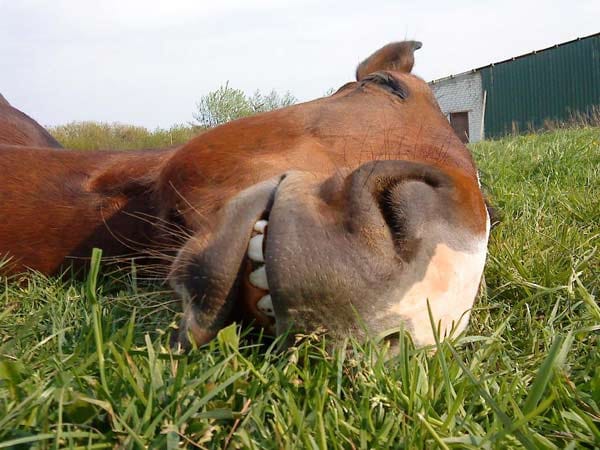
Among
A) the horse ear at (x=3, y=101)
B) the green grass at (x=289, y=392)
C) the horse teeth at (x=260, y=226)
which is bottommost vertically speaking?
the green grass at (x=289, y=392)

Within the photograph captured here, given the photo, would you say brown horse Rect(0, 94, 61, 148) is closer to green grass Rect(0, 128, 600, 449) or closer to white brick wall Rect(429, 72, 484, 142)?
green grass Rect(0, 128, 600, 449)

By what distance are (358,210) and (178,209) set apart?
0.68 metres

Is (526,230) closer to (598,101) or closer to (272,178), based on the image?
(272,178)

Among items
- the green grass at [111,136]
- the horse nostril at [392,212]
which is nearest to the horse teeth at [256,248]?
the horse nostril at [392,212]

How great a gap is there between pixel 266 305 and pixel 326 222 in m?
0.24

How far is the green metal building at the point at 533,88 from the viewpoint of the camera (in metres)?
22.4

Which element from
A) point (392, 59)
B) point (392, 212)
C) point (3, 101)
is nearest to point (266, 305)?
point (392, 212)

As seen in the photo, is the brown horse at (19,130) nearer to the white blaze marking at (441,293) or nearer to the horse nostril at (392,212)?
the horse nostril at (392,212)

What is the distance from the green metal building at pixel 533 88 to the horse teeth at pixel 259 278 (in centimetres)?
2247

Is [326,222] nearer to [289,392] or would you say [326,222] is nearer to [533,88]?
[289,392]

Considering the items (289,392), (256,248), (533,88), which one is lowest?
(289,392)

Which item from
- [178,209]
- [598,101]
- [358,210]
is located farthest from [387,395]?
[598,101]

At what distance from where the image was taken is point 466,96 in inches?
1089

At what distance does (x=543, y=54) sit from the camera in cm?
2414
